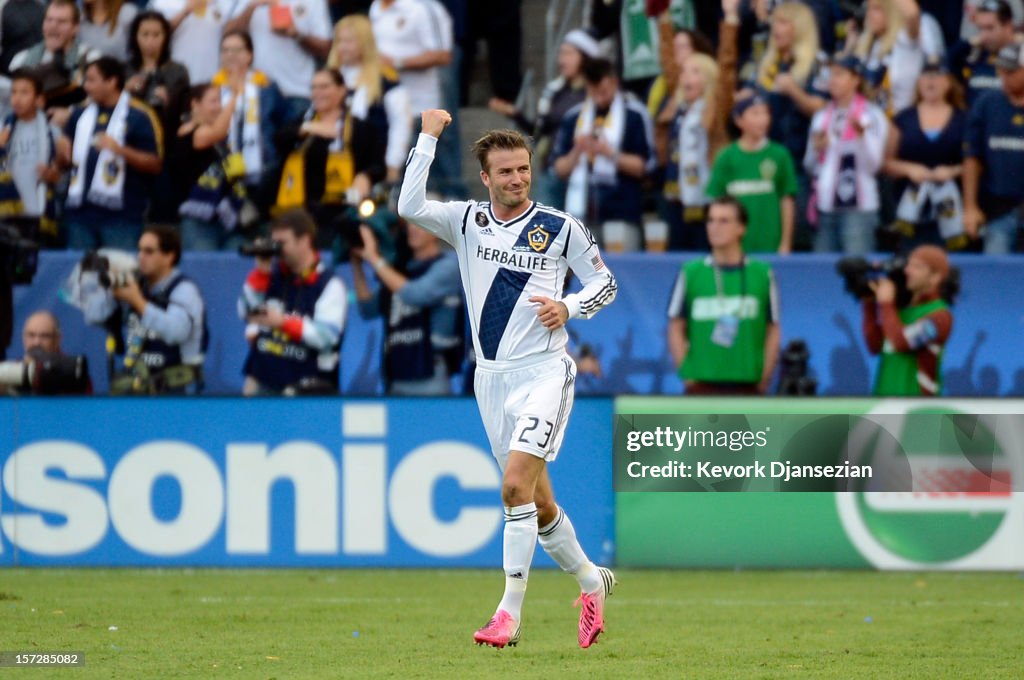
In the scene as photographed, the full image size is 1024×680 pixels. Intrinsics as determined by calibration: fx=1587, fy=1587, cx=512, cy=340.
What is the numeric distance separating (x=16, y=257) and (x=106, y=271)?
983 mm

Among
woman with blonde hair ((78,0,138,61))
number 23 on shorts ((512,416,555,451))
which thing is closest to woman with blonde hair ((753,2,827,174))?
woman with blonde hair ((78,0,138,61))

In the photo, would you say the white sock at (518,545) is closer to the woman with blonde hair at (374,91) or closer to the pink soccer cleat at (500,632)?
the pink soccer cleat at (500,632)

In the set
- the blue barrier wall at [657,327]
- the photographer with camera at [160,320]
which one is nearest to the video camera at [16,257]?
the blue barrier wall at [657,327]

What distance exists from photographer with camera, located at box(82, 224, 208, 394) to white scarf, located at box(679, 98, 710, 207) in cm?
393

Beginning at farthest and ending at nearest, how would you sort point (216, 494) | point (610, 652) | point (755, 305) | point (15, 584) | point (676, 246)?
Result: 1. point (676, 246)
2. point (755, 305)
3. point (216, 494)
4. point (15, 584)
5. point (610, 652)

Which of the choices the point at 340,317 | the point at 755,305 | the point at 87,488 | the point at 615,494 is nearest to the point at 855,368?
the point at 755,305

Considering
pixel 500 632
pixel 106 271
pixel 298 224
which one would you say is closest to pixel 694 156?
pixel 298 224

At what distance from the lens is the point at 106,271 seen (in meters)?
11.9

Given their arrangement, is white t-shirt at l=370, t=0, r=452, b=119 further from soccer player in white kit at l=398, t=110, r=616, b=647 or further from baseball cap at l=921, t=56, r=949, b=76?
soccer player in white kit at l=398, t=110, r=616, b=647

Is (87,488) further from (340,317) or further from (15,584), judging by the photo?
(340,317)

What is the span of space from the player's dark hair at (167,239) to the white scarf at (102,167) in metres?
1.23

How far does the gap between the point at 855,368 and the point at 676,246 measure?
1765 mm

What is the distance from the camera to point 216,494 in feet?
35.0

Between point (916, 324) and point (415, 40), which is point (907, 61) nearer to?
point (916, 324)
